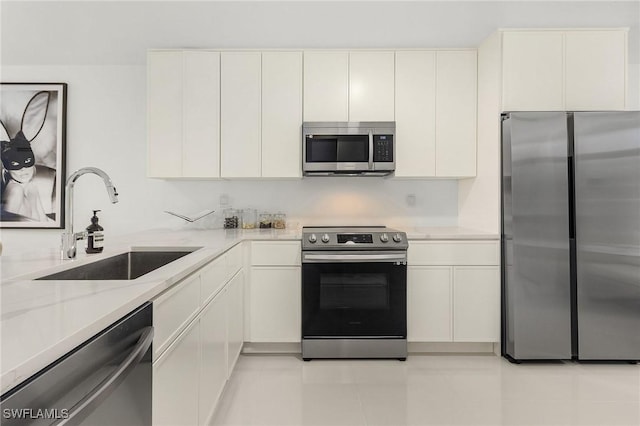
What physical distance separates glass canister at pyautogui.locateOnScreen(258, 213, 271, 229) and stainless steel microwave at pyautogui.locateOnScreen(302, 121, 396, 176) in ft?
2.04

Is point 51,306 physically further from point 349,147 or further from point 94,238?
point 349,147

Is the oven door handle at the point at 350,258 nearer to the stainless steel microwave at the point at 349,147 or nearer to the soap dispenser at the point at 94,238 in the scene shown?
the stainless steel microwave at the point at 349,147

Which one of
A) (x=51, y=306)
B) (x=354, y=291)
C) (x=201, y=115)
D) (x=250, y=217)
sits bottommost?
(x=354, y=291)

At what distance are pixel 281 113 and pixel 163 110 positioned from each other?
0.97 meters

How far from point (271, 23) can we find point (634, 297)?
10.9ft

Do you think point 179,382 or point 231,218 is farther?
point 231,218

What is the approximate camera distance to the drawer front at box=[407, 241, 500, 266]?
304 cm

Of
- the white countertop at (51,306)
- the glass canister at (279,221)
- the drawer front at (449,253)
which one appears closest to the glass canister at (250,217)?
A: the glass canister at (279,221)

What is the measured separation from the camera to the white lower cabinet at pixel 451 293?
3.05 m

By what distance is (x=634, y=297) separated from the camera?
2830 millimetres

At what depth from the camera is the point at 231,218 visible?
3.61m

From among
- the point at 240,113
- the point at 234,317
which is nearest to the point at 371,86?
the point at 240,113

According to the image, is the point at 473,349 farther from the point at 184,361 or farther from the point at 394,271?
the point at 184,361

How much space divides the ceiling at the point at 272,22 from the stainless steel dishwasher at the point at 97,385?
2.58m
